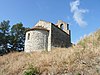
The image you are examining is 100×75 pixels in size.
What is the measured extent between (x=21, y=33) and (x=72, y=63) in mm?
35496

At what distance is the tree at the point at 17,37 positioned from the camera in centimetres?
4128

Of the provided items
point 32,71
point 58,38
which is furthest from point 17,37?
point 32,71

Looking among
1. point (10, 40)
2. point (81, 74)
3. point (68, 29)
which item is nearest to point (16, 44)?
point (10, 40)

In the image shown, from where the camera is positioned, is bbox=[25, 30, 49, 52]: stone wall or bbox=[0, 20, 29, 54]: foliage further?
bbox=[0, 20, 29, 54]: foliage

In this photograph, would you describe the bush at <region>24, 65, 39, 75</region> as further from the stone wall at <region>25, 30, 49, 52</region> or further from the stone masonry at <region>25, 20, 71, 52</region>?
the stone wall at <region>25, 30, 49, 52</region>

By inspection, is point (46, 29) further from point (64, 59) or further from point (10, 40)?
point (64, 59)

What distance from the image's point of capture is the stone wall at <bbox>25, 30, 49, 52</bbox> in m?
28.6

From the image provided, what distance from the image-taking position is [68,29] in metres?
35.8

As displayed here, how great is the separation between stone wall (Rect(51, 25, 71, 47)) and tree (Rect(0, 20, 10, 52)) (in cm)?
1341

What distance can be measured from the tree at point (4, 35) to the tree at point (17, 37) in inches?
47.1

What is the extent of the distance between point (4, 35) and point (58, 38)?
15.3m

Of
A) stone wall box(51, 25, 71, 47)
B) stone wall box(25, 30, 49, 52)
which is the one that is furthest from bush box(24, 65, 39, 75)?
stone wall box(51, 25, 71, 47)

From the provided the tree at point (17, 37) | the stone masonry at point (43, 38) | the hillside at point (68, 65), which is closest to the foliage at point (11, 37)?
the tree at point (17, 37)

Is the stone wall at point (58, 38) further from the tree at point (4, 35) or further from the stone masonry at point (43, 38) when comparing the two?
the tree at point (4, 35)
